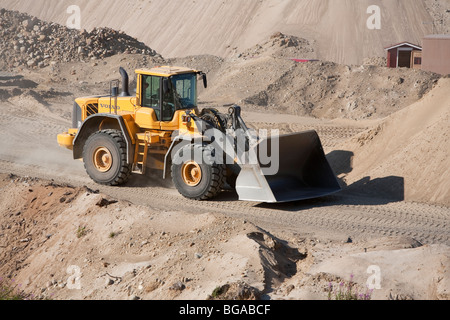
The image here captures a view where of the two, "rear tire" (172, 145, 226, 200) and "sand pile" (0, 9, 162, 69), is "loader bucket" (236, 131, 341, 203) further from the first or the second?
"sand pile" (0, 9, 162, 69)

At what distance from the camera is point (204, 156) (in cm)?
1105

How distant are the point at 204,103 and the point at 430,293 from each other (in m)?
18.9

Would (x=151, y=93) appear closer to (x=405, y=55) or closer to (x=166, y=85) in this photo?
(x=166, y=85)

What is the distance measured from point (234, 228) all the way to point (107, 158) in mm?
4388

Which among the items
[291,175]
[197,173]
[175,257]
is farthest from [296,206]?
[175,257]

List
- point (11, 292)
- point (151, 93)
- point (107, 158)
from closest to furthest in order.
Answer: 1. point (11, 292)
2. point (151, 93)
3. point (107, 158)

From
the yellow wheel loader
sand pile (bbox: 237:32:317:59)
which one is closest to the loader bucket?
the yellow wheel loader

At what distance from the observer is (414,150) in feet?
41.2

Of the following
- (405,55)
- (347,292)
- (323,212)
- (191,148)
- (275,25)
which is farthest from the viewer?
(275,25)

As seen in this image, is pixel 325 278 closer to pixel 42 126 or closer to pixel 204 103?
pixel 42 126

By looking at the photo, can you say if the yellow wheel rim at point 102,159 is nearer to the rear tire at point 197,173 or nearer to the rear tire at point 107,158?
the rear tire at point 107,158

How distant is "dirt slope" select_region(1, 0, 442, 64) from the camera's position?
40500 millimetres

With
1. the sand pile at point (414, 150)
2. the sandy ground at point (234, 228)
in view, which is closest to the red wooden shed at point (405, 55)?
the sandy ground at point (234, 228)
